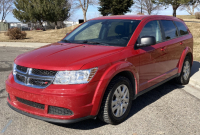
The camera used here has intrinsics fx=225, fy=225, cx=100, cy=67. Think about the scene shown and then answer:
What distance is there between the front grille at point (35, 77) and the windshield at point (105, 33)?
129 cm

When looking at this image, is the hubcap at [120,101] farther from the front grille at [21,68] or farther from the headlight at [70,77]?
the front grille at [21,68]

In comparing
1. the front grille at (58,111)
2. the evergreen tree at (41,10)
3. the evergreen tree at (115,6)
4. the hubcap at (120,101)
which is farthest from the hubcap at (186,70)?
the evergreen tree at (41,10)

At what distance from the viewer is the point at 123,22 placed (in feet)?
14.9

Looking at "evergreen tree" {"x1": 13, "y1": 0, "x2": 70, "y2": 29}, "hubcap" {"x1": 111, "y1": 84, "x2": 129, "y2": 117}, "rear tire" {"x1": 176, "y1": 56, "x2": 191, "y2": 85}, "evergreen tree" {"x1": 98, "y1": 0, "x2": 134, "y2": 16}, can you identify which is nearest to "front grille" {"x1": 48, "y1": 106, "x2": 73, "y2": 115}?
"hubcap" {"x1": 111, "y1": 84, "x2": 129, "y2": 117}

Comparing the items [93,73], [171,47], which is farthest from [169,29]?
[93,73]

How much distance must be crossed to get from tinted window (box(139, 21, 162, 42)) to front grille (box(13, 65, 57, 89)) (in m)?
2.05

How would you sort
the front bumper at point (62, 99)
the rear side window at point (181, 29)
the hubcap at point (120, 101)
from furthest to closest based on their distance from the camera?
1. the rear side window at point (181, 29)
2. the hubcap at point (120, 101)
3. the front bumper at point (62, 99)

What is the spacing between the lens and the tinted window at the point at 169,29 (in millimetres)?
5148

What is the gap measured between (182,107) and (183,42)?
6.28 feet

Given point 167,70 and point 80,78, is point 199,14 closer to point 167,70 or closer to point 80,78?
point 167,70

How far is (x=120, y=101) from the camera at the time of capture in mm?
3693

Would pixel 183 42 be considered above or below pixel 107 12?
below

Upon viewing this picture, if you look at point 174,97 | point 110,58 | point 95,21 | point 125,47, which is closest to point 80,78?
point 110,58

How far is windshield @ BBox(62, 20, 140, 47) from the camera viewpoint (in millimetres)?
4152
